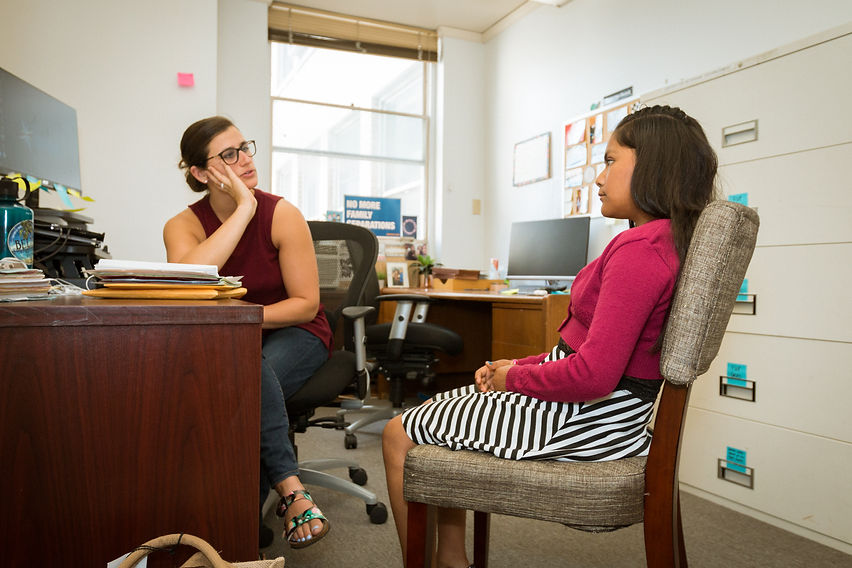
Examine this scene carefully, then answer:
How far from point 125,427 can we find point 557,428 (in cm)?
67

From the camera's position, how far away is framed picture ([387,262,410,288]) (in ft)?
14.0

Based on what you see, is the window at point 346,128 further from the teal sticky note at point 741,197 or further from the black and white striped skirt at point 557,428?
the black and white striped skirt at point 557,428

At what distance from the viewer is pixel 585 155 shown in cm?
342

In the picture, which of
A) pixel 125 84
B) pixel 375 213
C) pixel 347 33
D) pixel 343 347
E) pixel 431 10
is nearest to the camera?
pixel 343 347

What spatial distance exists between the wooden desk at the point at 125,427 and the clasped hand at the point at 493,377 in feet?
1.45

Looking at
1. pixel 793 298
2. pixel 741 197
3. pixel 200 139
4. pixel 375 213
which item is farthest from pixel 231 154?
pixel 375 213

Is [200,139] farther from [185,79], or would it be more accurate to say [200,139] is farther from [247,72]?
[247,72]

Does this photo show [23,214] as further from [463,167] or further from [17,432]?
[463,167]

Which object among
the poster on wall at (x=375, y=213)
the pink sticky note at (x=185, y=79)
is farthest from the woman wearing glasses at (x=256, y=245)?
the poster on wall at (x=375, y=213)

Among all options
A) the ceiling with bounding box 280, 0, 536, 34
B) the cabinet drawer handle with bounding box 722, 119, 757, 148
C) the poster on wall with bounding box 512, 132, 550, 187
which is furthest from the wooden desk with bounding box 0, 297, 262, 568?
the ceiling with bounding box 280, 0, 536, 34

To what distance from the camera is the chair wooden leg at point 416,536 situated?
1021 millimetres

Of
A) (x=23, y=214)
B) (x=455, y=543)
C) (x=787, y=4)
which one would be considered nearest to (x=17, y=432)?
(x=23, y=214)

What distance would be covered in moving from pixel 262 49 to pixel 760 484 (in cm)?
375

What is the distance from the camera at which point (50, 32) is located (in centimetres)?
310
